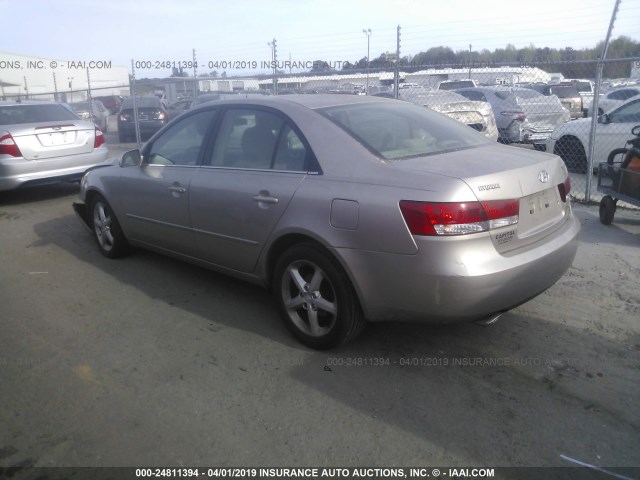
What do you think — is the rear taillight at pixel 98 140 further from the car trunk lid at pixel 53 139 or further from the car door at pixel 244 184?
the car door at pixel 244 184

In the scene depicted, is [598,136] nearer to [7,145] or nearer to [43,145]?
[43,145]

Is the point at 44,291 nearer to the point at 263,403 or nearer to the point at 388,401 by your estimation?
the point at 263,403

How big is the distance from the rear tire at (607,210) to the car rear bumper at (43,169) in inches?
287

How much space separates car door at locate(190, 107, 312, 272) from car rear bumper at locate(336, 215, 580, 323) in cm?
73

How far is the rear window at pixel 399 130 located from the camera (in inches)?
143

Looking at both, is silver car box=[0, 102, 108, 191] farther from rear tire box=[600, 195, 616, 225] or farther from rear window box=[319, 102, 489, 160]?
rear tire box=[600, 195, 616, 225]

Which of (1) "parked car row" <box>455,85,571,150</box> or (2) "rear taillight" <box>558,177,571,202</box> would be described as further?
(1) "parked car row" <box>455,85,571,150</box>

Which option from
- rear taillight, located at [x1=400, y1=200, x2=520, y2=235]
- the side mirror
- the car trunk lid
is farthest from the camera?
the car trunk lid

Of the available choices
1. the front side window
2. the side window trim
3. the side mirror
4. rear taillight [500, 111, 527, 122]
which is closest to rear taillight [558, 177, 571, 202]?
the side window trim

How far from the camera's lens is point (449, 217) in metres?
2.97

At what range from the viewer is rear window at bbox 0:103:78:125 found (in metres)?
8.56

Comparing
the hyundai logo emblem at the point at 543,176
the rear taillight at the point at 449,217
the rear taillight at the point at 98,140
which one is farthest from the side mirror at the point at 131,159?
the rear taillight at the point at 98,140

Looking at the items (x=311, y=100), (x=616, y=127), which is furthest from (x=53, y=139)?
(x=616, y=127)

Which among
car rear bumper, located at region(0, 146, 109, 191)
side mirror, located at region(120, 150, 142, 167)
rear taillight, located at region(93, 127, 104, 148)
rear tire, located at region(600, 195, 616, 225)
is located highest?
side mirror, located at region(120, 150, 142, 167)
